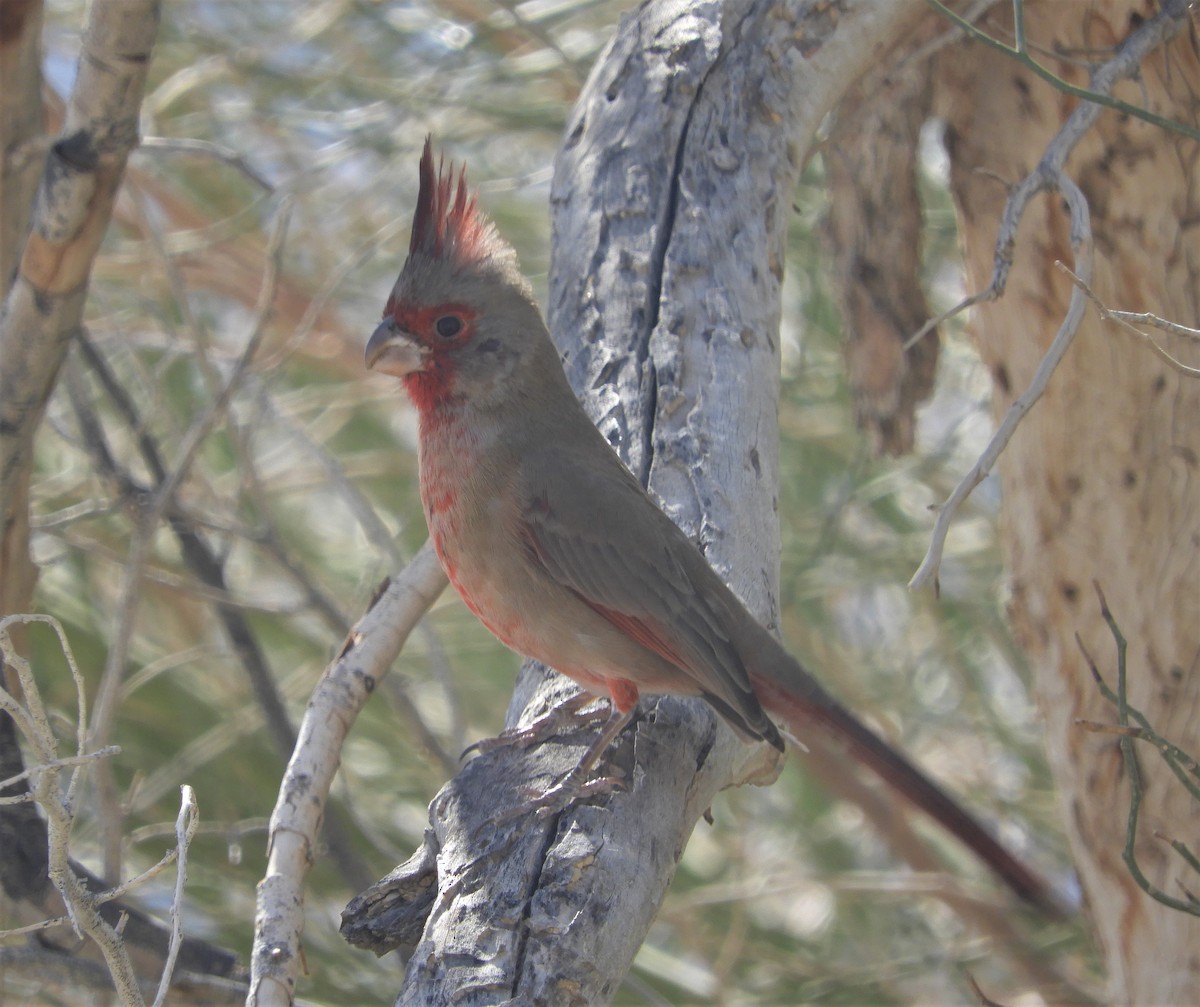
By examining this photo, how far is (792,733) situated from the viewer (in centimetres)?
339

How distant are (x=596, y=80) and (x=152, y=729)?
3.00 meters

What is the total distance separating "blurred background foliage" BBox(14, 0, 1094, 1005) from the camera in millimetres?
4961

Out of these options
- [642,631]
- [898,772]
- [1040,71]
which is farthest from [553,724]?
[1040,71]

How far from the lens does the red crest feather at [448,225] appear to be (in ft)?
10.6

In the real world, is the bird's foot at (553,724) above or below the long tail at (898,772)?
above

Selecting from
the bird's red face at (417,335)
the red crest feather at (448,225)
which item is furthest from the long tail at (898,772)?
the red crest feather at (448,225)

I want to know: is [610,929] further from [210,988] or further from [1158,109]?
[1158,109]

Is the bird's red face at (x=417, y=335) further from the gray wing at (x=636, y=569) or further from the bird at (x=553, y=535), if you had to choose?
the gray wing at (x=636, y=569)

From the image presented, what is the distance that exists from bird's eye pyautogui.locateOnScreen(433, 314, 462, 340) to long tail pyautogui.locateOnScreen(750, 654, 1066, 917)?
3.55 ft

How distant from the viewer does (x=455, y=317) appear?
3.31 meters

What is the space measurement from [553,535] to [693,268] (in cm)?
67

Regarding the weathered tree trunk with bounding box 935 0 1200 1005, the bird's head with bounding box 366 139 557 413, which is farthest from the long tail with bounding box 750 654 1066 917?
the bird's head with bounding box 366 139 557 413

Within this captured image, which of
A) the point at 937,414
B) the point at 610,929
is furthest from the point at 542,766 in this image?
the point at 937,414

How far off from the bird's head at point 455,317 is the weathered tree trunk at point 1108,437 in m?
1.29
